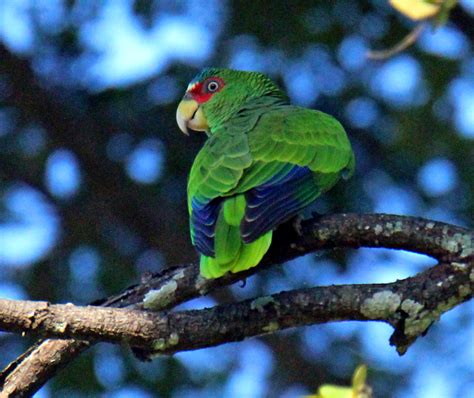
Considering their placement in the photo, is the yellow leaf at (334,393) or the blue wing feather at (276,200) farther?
the blue wing feather at (276,200)

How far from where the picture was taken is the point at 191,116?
5.05 m

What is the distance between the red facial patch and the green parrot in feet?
0.71

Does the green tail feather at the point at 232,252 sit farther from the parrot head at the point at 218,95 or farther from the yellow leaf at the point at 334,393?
the parrot head at the point at 218,95

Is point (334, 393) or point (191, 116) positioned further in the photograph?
point (191, 116)

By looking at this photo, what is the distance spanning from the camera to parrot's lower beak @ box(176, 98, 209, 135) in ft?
16.4

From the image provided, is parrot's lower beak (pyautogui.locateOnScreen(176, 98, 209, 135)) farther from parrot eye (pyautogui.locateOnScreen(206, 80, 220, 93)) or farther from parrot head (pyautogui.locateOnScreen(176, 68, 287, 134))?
parrot eye (pyautogui.locateOnScreen(206, 80, 220, 93))

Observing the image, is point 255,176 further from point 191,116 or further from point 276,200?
point 191,116

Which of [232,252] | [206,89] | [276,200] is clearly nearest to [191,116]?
[206,89]

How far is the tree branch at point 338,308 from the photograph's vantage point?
9.96 ft

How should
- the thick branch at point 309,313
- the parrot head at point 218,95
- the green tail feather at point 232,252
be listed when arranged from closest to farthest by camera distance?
the thick branch at point 309,313, the green tail feather at point 232,252, the parrot head at point 218,95

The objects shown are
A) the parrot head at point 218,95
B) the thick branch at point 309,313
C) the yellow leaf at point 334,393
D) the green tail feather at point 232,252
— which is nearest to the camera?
the yellow leaf at point 334,393

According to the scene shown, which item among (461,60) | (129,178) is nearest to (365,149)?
(461,60)

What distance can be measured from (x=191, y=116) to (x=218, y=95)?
0.65ft

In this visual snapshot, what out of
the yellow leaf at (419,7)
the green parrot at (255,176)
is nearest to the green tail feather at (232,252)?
the green parrot at (255,176)
